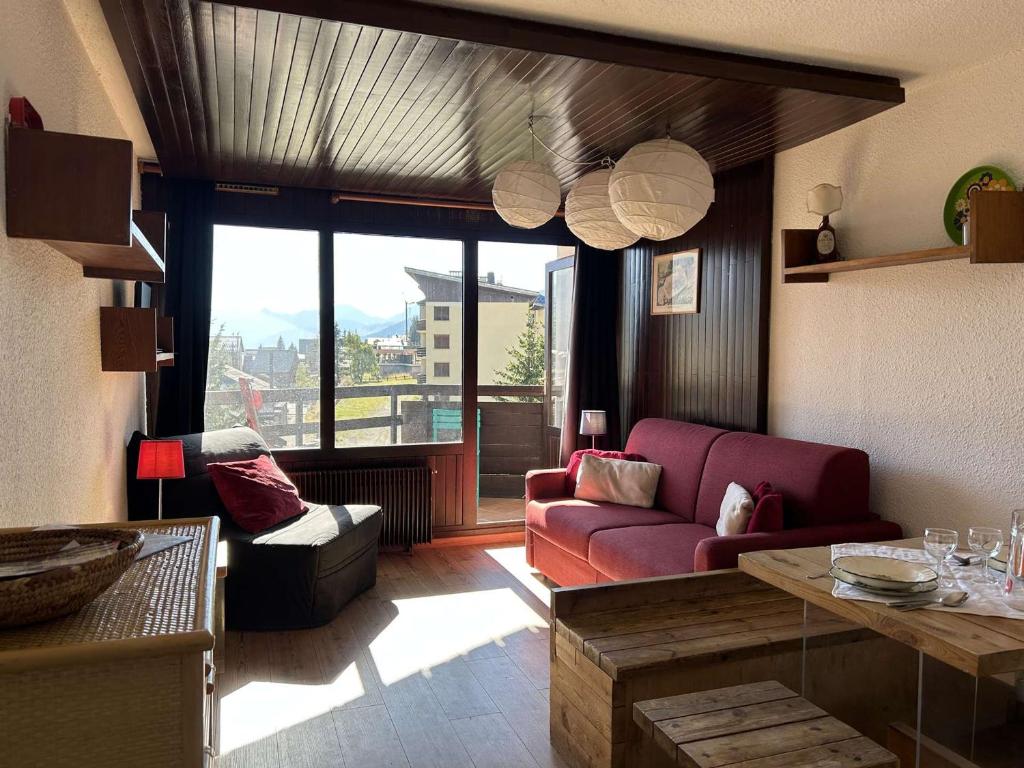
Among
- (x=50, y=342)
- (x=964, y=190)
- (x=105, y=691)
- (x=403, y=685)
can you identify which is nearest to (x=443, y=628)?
(x=403, y=685)

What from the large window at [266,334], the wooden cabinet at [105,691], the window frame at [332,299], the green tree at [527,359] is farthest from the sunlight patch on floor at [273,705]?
the green tree at [527,359]

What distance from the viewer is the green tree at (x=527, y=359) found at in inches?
223

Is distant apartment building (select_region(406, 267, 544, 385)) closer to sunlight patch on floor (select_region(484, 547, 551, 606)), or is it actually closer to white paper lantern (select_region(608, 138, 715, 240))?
sunlight patch on floor (select_region(484, 547, 551, 606))

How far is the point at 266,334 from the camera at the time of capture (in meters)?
4.88

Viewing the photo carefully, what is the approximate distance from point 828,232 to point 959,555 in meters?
1.84

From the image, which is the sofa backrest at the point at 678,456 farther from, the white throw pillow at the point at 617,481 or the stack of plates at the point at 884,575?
the stack of plates at the point at 884,575

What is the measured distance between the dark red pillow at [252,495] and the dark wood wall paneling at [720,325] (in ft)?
8.34

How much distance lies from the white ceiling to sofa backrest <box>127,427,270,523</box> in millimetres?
2757

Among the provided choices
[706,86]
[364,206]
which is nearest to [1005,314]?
[706,86]

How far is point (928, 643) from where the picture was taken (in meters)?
1.64

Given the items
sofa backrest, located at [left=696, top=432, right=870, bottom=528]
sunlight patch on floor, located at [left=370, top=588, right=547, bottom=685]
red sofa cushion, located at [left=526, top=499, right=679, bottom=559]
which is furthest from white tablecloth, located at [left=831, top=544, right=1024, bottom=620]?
sunlight patch on floor, located at [left=370, top=588, right=547, bottom=685]

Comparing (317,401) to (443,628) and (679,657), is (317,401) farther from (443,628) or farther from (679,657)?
(679,657)

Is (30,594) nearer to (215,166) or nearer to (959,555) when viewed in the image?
(959,555)

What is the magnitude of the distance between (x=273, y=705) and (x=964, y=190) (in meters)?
3.47
